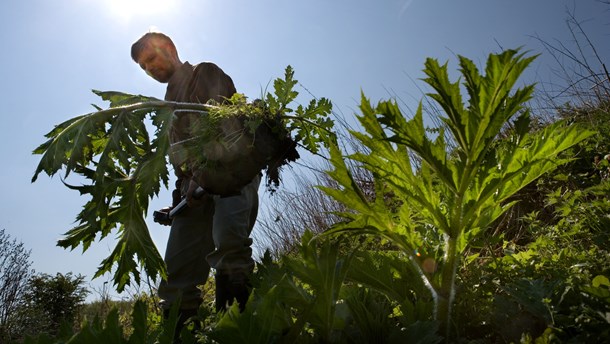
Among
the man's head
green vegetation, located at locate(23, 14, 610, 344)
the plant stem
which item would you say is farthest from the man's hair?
the plant stem

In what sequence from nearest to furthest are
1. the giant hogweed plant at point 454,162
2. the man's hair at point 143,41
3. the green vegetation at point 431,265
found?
the green vegetation at point 431,265, the giant hogweed plant at point 454,162, the man's hair at point 143,41

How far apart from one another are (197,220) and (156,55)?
1404 millimetres

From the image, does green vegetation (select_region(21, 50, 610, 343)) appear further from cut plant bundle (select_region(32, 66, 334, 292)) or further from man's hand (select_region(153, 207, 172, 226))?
man's hand (select_region(153, 207, 172, 226))

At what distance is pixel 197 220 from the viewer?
3762mm

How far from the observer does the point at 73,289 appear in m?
12.0

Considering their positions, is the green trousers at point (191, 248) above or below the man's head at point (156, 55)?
below

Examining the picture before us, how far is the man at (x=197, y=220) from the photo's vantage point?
121 inches

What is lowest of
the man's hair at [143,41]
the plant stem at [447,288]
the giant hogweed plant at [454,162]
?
the plant stem at [447,288]

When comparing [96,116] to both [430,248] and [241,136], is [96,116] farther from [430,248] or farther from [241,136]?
[430,248]

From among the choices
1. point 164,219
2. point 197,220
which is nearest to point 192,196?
point 197,220

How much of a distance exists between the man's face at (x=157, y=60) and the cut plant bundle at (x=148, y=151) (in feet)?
4.98

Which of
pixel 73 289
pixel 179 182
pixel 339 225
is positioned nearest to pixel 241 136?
pixel 339 225

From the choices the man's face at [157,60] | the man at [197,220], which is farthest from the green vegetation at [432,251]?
the man's face at [157,60]

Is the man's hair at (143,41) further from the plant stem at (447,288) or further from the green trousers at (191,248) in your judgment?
the plant stem at (447,288)
